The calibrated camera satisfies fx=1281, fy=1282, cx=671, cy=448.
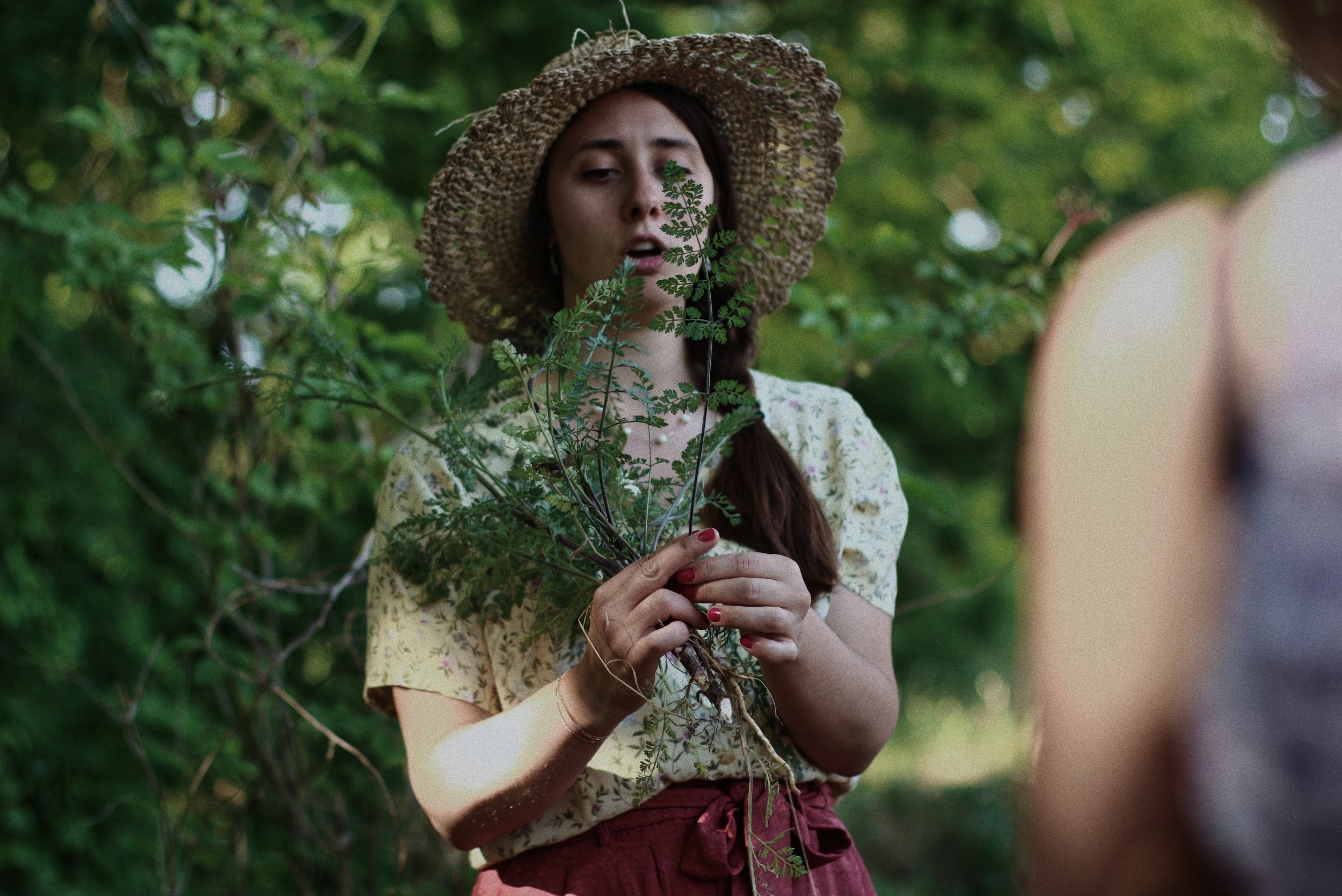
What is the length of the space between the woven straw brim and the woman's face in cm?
5

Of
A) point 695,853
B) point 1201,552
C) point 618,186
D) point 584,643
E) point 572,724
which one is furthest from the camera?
point 618,186

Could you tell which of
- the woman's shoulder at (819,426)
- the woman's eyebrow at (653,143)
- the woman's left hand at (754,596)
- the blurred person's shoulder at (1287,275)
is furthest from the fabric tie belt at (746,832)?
the blurred person's shoulder at (1287,275)

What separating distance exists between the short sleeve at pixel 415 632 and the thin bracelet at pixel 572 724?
318 mm

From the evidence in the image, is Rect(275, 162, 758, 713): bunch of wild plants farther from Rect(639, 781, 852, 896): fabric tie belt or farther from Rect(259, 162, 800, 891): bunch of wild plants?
Rect(639, 781, 852, 896): fabric tie belt

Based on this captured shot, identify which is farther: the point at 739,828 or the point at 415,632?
the point at 415,632

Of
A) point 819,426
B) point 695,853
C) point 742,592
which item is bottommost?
point 695,853

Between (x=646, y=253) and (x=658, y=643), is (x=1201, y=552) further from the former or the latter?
(x=646, y=253)

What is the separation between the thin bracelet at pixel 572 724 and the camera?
1554 mm

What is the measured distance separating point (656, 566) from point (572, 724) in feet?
0.84

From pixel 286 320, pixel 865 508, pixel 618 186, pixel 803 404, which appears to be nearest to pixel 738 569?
pixel 865 508

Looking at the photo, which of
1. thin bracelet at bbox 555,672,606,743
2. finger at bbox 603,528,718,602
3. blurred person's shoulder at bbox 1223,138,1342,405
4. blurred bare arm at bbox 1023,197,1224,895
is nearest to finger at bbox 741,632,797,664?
finger at bbox 603,528,718,602

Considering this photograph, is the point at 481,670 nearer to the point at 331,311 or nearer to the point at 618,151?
the point at 618,151

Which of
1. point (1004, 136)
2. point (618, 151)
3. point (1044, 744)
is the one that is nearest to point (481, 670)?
point (618, 151)

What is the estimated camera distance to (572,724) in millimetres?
1557
